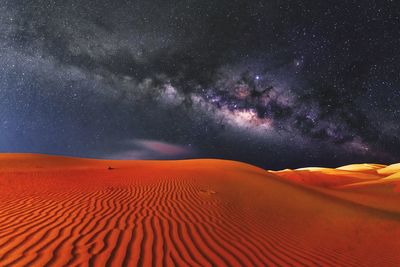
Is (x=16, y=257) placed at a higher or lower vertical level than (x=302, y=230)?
higher

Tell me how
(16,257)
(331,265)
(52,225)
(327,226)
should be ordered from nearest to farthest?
(16,257), (331,265), (52,225), (327,226)

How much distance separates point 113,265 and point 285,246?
142 inches

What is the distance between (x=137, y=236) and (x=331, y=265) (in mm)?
3604

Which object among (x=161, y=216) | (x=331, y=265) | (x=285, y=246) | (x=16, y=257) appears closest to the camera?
(x=16, y=257)

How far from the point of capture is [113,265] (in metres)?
3.33

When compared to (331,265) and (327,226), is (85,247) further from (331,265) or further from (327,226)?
(327,226)

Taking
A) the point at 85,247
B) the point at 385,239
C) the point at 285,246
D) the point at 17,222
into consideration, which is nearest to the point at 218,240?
the point at 285,246

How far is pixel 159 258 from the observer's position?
3.73 metres

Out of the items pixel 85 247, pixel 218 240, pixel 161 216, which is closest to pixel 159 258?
pixel 85 247

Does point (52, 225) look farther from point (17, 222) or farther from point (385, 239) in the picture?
point (385, 239)

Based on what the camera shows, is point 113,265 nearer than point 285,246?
Yes

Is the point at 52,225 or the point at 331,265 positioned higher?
the point at 52,225

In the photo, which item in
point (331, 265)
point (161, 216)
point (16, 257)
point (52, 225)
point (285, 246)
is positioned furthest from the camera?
point (161, 216)

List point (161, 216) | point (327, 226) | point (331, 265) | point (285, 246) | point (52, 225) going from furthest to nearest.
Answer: point (327, 226), point (161, 216), point (285, 246), point (52, 225), point (331, 265)
